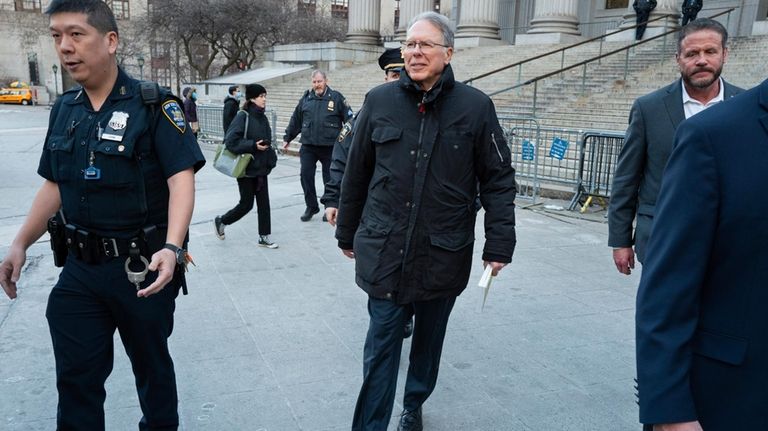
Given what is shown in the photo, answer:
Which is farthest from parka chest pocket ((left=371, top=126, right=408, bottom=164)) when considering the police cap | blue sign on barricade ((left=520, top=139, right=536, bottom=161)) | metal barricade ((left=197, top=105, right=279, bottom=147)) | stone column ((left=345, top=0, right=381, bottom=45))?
stone column ((left=345, top=0, right=381, bottom=45))

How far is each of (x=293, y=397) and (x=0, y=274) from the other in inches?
63.9

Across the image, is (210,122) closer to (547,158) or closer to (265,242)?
(547,158)

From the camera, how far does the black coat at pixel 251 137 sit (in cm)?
664

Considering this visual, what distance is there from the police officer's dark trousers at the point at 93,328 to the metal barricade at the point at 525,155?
805cm

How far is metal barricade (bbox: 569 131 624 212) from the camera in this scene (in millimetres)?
9305

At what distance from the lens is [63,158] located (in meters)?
2.54

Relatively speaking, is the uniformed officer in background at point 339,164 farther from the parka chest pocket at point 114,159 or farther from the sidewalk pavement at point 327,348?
the parka chest pocket at point 114,159

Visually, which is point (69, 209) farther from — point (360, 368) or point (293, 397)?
point (360, 368)

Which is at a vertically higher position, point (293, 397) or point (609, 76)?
point (609, 76)

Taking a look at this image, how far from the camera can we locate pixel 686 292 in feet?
4.99

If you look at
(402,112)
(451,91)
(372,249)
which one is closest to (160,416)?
(372,249)

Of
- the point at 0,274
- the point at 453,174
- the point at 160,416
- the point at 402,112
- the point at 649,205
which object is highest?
the point at 402,112

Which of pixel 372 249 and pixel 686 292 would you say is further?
pixel 372 249

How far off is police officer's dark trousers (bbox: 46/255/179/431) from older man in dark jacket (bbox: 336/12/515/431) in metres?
0.94
